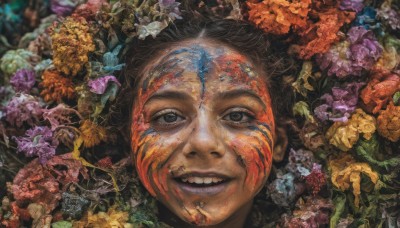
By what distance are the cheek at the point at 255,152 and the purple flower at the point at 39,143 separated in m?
1.12

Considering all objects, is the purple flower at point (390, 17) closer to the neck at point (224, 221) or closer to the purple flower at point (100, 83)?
the neck at point (224, 221)

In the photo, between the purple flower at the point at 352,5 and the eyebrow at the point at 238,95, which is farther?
the purple flower at the point at 352,5

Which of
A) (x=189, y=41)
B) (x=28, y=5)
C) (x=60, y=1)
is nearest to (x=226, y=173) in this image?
(x=189, y=41)

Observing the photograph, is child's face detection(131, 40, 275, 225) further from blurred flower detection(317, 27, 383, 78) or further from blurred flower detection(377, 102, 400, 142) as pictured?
blurred flower detection(377, 102, 400, 142)

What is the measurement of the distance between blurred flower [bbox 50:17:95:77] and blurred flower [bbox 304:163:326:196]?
5.03 feet

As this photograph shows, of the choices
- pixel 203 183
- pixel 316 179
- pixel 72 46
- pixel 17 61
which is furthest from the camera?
pixel 17 61

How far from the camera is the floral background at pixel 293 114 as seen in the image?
4543 mm

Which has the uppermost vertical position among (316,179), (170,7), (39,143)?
(170,7)

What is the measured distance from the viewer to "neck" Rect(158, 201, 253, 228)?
469 centimetres

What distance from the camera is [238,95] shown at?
14.7 ft

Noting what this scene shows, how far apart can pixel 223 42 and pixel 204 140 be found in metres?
0.73

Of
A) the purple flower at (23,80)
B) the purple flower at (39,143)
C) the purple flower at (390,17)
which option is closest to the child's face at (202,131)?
the purple flower at (39,143)

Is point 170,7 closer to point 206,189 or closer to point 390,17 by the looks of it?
point 206,189

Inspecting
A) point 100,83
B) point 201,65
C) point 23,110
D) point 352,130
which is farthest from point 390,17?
point 23,110
